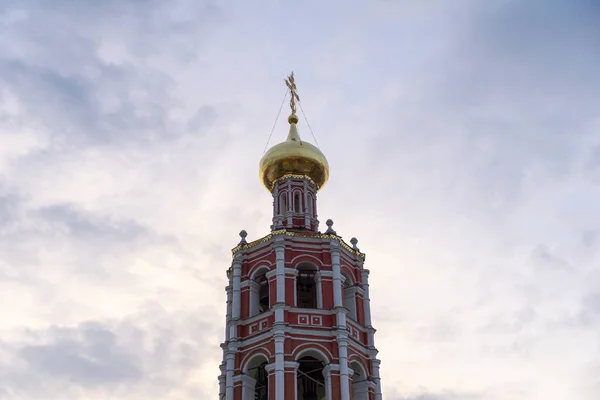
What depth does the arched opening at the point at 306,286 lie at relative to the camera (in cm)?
3222

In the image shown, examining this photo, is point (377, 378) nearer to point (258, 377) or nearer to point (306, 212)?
point (258, 377)

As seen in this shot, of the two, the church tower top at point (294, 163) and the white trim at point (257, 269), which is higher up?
the church tower top at point (294, 163)

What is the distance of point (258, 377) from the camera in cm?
3120

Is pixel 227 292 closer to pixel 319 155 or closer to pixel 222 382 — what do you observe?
pixel 222 382

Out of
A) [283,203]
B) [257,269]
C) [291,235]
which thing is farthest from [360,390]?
[283,203]

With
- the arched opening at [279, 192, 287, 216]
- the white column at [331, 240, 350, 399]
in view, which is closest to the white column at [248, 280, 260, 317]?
the white column at [331, 240, 350, 399]

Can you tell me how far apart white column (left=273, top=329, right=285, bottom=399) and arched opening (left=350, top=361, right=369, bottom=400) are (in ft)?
9.70

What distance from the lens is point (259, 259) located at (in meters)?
32.5

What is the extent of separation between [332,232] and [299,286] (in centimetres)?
263

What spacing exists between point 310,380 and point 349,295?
3719mm

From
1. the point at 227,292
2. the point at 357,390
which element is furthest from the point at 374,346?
the point at 227,292

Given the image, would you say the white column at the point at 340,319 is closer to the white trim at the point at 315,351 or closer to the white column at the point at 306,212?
the white trim at the point at 315,351

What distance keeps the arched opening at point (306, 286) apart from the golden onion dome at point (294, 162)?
16.8 feet

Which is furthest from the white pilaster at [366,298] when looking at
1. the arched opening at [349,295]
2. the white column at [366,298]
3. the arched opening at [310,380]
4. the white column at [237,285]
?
the white column at [237,285]
